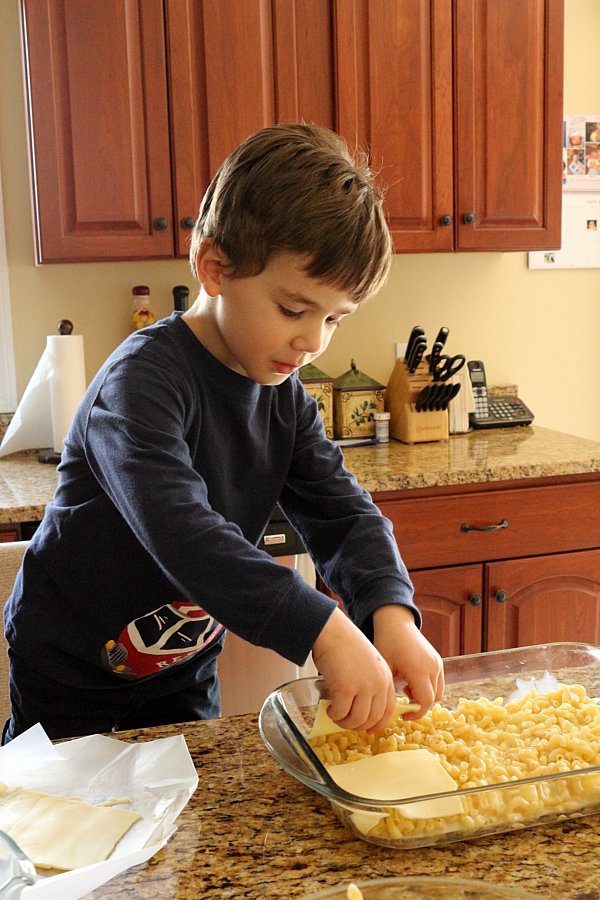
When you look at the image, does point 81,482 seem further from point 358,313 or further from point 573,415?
point 573,415

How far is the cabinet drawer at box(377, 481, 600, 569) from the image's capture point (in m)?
2.20

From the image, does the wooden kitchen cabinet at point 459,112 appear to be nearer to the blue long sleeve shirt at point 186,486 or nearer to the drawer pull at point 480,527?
the drawer pull at point 480,527

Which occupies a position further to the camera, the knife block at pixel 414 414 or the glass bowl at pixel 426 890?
the knife block at pixel 414 414

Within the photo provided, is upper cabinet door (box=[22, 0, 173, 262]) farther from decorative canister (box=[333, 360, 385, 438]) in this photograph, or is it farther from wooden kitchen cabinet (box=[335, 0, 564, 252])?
decorative canister (box=[333, 360, 385, 438])

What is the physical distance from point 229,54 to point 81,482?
4.89 feet

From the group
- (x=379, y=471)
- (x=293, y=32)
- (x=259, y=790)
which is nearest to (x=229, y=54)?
(x=293, y=32)

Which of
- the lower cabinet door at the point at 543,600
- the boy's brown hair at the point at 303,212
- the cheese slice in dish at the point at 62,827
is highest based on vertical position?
the boy's brown hair at the point at 303,212

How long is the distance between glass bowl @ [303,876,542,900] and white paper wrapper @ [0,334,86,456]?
1805 mm

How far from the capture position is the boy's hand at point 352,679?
786mm

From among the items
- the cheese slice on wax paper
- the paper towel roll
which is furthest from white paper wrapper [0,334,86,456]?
the cheese slice on wax paper

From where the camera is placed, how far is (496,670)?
0.94 meters

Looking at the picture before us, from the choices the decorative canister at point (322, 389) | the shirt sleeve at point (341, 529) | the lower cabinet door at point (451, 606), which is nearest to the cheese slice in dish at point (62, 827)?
the shirt sleeve at point (341, 529)

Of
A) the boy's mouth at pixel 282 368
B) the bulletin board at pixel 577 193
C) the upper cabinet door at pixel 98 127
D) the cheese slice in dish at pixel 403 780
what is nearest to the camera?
the cheese slice in dish at pixel 403 780

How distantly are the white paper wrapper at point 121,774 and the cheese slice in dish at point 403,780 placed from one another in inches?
5.3
